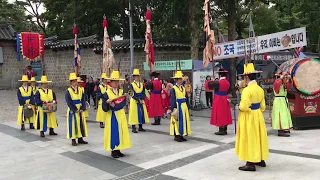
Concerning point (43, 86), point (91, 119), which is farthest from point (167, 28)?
point (43, 86)

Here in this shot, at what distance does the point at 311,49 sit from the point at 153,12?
14.2 meters

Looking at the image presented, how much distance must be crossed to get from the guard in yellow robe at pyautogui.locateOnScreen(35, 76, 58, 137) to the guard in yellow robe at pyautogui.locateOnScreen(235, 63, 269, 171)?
222 inches

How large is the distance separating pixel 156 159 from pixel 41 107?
4329mm

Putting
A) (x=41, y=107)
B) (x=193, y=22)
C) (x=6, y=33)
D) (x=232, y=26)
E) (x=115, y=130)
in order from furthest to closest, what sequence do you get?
1. (x=6, y=33)
2. (x=232, y=26)
3. (x=193, y=22)
4. (x=41, y=107)
5. (x=115, y=130)

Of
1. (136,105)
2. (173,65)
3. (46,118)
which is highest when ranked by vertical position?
(173,65)

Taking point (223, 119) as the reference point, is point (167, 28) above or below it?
above

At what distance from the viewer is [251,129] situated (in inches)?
217

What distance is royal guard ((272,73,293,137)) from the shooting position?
27.0 ft

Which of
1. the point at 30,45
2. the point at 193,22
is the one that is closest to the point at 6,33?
the point at 30,45

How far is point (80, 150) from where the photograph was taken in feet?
24.7

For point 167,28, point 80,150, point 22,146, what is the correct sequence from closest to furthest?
point 80,150 < point 22,146 < point 167,28

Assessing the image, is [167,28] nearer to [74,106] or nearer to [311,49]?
[74,106]

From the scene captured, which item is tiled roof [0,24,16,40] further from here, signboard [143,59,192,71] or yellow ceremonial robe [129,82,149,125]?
yellow ceremonial robe [129,82,149,125]

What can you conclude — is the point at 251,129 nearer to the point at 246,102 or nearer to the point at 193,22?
the point at 246,102
